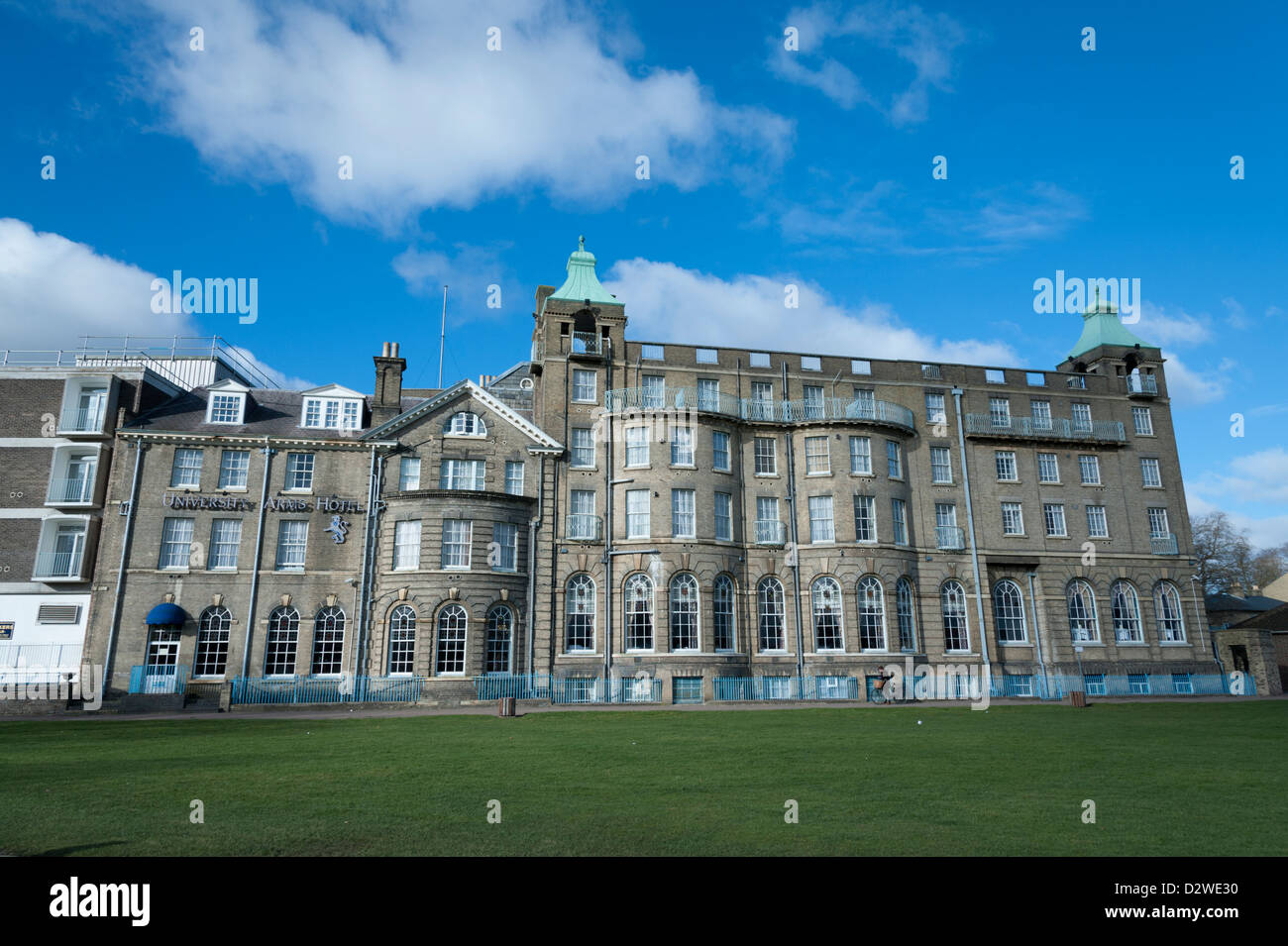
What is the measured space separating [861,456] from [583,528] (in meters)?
14.3

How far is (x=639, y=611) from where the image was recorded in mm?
36438

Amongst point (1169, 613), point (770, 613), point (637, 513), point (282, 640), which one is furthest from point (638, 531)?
point (1169, 613)

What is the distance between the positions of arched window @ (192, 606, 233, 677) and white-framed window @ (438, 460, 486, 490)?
10.8 meters

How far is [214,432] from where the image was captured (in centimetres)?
3603

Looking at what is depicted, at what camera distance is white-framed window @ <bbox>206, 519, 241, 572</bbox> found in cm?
3497

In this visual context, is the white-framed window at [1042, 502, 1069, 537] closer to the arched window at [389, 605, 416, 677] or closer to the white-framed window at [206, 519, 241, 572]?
the arched window at [389, 605, 416, 677]

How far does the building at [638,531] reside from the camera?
34.4 metres

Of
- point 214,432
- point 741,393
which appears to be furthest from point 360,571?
point 741,393

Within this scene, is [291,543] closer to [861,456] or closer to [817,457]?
[817,457]

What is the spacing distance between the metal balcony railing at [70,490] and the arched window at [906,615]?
37.5 meters

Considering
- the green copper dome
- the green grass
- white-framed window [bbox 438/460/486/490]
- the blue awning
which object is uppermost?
the green copper dome

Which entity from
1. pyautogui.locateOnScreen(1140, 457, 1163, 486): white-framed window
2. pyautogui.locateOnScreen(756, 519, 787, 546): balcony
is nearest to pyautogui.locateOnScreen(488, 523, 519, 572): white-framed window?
pyautogui.locateOnScreen(756, 519, 787, 546): balcony
